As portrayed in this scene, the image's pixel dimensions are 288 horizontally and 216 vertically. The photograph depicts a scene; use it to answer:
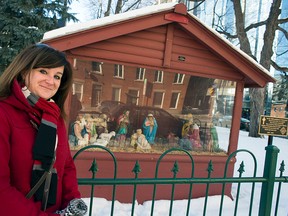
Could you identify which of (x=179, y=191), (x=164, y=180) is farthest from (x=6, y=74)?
(x=179, y=191)

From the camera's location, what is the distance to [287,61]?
87.6ft

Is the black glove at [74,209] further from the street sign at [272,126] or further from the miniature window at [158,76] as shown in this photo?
the miniature window at [158,76]

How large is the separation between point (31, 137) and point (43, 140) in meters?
0.06

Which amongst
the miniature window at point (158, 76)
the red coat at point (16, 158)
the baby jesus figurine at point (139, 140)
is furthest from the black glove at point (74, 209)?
the miniature window at point (158, 76)

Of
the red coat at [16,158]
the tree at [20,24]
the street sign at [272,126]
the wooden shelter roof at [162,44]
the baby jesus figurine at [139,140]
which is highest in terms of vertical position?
the tree at [20,24]

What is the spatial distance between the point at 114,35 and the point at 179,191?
2801 mm

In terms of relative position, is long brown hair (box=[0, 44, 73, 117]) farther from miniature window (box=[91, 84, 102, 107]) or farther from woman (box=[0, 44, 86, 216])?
miniature window (box=[91, 84, 102, 107])

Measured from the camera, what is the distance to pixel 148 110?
15.5 ft

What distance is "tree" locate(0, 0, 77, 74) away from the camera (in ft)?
34.6

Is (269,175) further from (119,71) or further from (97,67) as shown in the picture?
(97,67)

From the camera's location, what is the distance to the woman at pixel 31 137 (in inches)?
44.0

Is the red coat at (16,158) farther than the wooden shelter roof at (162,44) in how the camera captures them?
No

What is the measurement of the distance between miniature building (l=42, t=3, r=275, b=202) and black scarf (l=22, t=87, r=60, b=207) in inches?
108

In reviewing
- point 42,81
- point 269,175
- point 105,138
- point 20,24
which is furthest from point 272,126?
point 20,24
